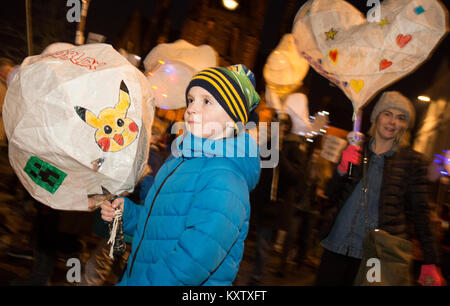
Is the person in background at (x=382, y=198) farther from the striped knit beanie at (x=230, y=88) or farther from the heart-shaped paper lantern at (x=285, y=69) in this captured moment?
the heart-shaped paper lantern at (x=285, y=69)

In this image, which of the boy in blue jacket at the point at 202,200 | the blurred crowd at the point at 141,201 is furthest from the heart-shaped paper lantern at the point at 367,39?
the boy in blue jacket at the point at 202,200

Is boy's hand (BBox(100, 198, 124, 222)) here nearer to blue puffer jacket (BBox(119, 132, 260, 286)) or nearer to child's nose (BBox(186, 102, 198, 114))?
blue puffer jacket (BBox(119, 132, 260, 286))

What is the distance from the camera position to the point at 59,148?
1.33m

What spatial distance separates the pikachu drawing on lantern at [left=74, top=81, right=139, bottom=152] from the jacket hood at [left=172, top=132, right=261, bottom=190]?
25 centimetres

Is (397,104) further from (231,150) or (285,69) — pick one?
(285,69)

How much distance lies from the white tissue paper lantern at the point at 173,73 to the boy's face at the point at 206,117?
2145 millimetres

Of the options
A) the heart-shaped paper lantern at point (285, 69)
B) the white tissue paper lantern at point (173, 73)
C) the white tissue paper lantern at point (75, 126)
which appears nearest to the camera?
the white tissue paper lantern at point (75, 126)

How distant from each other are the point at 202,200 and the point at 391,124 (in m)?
1.92

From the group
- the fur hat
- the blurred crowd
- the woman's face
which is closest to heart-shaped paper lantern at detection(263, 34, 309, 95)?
the blurred crowd

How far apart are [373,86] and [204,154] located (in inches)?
98.2

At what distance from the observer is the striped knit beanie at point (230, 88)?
1.59 metres

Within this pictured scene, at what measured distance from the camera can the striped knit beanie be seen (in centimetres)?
159

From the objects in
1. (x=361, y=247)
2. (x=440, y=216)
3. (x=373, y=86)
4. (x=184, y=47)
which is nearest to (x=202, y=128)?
(x=361, y=247)
